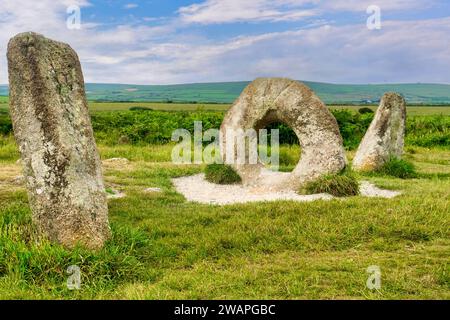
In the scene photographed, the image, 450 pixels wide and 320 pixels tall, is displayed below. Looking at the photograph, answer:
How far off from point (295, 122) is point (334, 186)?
2198mm

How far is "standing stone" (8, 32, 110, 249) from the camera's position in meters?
7.63

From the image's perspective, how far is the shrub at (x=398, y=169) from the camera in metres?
17.0

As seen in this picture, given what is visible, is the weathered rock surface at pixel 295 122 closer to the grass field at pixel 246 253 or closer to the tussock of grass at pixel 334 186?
the tussock of grass at pixel 334 186

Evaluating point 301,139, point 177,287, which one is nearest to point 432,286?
point 177,287

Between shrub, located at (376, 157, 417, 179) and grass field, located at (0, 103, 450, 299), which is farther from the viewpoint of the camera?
shrub, located at (376, 157, 417, 179)

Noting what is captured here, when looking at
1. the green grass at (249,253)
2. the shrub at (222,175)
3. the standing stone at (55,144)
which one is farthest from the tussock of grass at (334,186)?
the standing stone at (55,144)

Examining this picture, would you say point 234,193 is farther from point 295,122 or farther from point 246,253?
point 246,253

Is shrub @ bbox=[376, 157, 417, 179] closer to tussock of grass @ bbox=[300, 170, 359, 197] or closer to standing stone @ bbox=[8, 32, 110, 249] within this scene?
tussock of grass @ bbox=[300, 170, 359, 197]

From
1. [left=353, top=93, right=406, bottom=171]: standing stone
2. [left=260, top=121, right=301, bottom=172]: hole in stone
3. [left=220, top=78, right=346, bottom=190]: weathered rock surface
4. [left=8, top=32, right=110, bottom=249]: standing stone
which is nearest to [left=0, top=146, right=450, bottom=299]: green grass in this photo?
[left=8, top=32, right=110, bottom=249]: standing stone

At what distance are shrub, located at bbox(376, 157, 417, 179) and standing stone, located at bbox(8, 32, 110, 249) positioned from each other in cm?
1160

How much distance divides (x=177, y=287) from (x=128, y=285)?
2.15 ft
